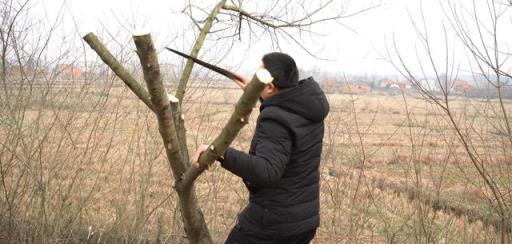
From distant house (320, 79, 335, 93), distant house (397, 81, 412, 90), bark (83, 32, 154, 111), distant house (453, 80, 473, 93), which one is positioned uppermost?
bark (83, 32, 154, 111)

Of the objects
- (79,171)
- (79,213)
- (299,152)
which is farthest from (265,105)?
(79,213)

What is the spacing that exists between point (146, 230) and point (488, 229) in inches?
116

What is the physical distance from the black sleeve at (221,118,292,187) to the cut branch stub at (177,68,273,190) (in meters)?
0.13

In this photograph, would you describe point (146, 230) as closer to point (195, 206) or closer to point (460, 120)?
point (195, 206)

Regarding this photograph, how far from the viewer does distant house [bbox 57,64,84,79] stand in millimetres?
3713

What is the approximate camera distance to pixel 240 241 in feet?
6.93

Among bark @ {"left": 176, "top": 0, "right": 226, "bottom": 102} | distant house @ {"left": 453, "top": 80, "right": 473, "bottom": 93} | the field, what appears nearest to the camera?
bark @ {"left": 176, "top": 0, "right": 226, "bottom": 102}

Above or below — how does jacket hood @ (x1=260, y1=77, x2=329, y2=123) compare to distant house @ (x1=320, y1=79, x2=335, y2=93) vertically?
below

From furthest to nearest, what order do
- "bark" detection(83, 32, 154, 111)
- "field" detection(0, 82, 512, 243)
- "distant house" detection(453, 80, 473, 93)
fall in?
1. "field" detection(0, 82, 512, 243)
2. "distant house" detection(453, 80, 473, 93)
3. "bark" detection(83, 32, 154, 111)

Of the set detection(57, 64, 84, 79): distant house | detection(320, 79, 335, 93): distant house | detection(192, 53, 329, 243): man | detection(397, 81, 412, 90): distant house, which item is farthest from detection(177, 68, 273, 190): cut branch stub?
detection(320, 79, 335, 93): distant house

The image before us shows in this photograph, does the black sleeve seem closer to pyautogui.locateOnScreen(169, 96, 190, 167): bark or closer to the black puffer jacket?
the black puffer jacket

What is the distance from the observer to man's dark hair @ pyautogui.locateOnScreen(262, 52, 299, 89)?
196 cm

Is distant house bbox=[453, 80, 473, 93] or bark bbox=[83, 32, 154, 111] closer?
bark bbox=[83, 32, 154, 111]

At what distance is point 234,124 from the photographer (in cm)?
150
